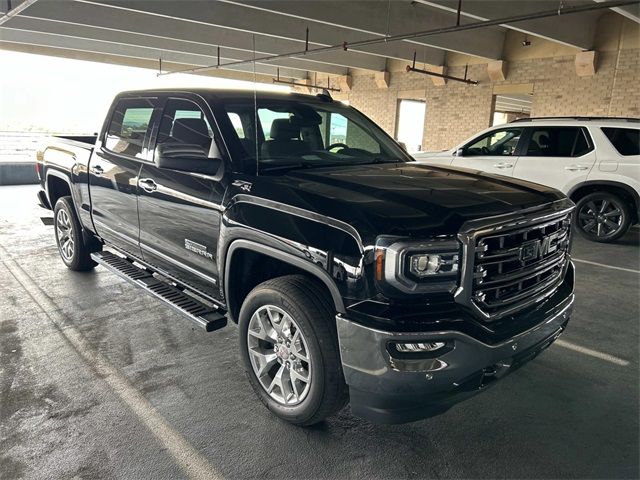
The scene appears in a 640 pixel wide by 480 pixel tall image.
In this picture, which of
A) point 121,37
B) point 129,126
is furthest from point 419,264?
point 121,37

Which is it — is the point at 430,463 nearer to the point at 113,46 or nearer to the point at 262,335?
the point at 262,335

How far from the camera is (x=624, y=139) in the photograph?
7426 mm

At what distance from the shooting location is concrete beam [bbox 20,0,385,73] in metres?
10.4

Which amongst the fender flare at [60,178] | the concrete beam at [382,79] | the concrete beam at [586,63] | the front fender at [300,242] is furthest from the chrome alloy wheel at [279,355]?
the concrete beam at [382,79]

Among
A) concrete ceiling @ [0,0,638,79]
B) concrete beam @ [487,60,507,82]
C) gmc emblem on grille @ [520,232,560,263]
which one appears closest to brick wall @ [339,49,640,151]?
concrete beam @ [487,60,507,82]

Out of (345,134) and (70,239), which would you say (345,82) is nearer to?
(70,239)

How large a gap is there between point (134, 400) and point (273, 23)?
10.2 m

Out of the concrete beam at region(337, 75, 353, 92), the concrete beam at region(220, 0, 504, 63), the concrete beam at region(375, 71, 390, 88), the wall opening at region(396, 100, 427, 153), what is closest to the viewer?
the concrete beam at region(220, 0, 504, 63)

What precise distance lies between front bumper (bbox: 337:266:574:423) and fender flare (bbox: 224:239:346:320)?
0.36 feet

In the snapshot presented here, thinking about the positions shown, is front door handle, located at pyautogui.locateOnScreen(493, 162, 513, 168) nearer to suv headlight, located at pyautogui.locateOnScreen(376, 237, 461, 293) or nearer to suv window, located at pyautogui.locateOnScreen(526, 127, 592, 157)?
suv window, located at pyautogui.locateOnScreen(526, 127, 592, 157)

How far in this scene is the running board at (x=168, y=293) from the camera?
316 cm

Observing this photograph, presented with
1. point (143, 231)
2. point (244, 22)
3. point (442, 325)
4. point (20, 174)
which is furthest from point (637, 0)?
point (20, 174)

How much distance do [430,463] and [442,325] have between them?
83 cm

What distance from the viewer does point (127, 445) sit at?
2529mm
